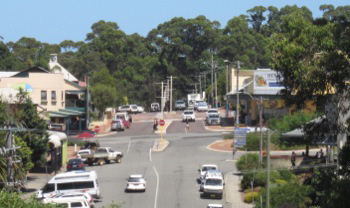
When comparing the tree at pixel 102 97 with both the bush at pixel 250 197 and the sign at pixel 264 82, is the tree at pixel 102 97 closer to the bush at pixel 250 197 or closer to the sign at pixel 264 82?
the sign at pixel 264 82

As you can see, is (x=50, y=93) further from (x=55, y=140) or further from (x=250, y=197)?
(x=250, y=197)

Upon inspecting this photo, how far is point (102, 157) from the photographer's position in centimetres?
6225

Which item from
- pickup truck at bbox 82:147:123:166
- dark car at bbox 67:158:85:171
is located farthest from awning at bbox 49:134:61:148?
pickup truck at bbox 82:147:123:166

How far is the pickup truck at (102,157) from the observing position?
62.0 metres

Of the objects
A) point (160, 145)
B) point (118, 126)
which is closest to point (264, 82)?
point (160, 145)

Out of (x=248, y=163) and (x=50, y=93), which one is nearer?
(x=248, y=163)

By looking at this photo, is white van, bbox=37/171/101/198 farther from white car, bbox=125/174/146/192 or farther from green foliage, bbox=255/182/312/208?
green foliage, bbox=255/182/312/208

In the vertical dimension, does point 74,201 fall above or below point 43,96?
below

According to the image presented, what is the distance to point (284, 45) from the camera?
83.4 ft

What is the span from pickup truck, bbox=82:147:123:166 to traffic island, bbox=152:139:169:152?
26.5 ft

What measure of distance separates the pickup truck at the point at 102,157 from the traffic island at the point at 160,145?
807 cm

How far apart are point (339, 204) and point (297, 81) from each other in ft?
14.1

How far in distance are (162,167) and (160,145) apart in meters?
14.3

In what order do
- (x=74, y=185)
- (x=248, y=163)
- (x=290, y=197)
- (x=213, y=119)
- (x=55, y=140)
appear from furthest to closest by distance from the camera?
(x=213, y=119)
(x=55, y=140)
(x=248, y=163)
(x=74, y=185)
(x=290, y=197)
